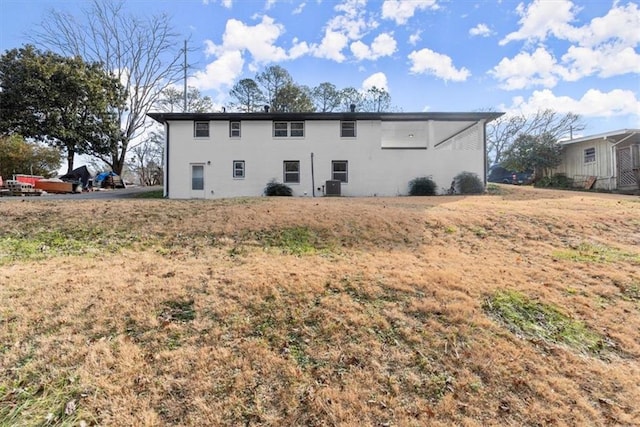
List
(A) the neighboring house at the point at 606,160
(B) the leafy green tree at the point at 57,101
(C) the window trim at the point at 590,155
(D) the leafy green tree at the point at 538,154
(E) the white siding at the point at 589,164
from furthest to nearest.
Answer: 1. (B) the leafy green tree at the point at 57,101
2. (D) the leafy green tree at the point at 538,154
3. (C) the window trim at the point at 590,155
4. (E) the white siding at the point at 589,164
5. (A) the neighboring house at the point at 606,160

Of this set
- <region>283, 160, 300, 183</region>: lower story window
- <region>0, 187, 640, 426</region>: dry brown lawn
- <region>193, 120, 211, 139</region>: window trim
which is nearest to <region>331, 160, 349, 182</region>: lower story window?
<region>283, 160, 300, 183</region>: lower story window

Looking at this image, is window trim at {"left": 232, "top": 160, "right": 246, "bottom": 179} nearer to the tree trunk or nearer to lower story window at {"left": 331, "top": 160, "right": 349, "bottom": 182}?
lower story window at {"left": 331, "top": 160, "right": 349, "bottom": 182}

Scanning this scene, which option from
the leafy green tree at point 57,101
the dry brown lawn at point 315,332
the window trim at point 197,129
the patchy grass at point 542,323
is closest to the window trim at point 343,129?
the window trim at point 197,129

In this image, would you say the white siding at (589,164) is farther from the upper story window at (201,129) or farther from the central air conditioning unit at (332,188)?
the upper story window at (201,129)

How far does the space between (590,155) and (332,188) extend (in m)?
16.2

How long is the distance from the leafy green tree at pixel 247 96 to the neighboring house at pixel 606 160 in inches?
1024

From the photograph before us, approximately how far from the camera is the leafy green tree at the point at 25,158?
24041 mm

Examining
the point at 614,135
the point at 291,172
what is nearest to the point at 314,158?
the point at 291,172

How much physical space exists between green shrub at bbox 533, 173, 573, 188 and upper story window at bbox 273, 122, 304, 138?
642 inches

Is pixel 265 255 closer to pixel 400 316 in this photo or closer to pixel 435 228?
pixel 400 316

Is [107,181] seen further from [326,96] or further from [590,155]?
[590,155]

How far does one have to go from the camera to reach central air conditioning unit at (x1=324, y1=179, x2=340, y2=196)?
17.9m

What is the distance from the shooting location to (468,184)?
17.9m

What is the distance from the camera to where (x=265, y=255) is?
253 inches
